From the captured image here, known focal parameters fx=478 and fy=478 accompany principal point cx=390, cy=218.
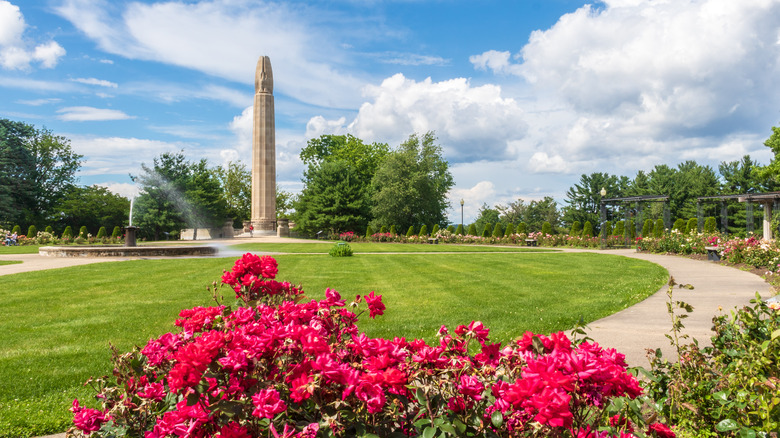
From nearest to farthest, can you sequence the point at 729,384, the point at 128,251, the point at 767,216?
the point at 729,384 < the point at 128,251 < the point at 767,216

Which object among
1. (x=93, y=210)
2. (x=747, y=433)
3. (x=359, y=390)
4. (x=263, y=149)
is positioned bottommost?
(x=747, y=433)

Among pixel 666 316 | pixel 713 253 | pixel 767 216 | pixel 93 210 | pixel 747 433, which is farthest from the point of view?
pixel 93 210

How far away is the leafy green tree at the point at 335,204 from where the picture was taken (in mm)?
42156

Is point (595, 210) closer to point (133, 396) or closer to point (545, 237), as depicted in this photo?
point (545, 237)

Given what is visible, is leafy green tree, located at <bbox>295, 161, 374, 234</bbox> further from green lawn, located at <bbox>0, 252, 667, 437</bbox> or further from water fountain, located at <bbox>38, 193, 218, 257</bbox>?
green lawn, located at <bbox>0, 252, 667, 437</bbox>

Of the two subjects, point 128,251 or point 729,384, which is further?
point 128,251

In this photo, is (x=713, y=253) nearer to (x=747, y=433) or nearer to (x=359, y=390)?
(x=747, y=433)

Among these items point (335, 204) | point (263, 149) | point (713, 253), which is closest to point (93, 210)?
point (263, 149)

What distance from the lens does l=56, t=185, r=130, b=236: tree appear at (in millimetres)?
39750

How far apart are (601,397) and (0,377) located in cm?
521

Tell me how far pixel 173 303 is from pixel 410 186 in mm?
35228

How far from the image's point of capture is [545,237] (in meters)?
31.2

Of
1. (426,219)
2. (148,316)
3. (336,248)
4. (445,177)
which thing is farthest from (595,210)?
(148,316)

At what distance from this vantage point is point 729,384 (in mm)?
2652
